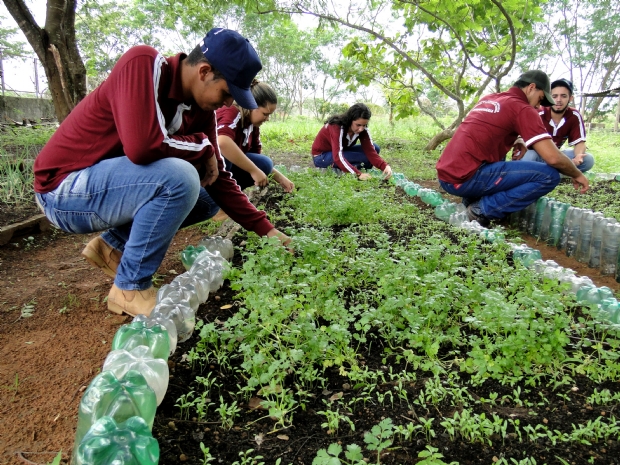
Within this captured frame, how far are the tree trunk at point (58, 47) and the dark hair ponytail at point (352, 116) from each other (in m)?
2.92

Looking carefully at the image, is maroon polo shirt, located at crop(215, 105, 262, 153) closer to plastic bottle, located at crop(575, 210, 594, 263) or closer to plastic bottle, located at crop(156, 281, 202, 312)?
plastic bottle, located at crop(156, 281, 202, 312)

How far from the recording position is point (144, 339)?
1634mm

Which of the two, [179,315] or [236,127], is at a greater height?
[236,127]

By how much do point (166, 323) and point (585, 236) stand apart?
3.12 m

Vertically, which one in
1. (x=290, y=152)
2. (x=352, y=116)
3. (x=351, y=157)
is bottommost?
(x=290, y=152)

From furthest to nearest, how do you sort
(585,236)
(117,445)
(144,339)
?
(585,236), (144,339), (117,445)

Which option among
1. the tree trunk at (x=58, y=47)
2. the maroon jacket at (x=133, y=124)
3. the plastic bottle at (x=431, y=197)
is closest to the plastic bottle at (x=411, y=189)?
the plastic bottle at (x=431, y=197)

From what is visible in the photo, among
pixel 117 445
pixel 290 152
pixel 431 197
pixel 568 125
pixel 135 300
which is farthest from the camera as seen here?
pixel 290 152

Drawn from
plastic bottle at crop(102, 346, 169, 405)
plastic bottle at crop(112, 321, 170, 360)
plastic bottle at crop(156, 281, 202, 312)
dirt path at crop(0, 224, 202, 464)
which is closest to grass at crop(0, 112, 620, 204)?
dirt path at crop(0, 224, 202, 464)

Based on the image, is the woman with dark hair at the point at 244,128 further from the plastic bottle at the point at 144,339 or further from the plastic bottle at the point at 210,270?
the plastic bottle at the point at 144,339

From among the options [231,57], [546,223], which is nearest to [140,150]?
[231,57]

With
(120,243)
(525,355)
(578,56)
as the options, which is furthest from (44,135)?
(578,56)

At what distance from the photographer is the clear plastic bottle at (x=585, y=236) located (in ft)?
11.1

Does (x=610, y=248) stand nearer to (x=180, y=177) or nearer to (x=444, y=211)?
(x=444, y=211)
